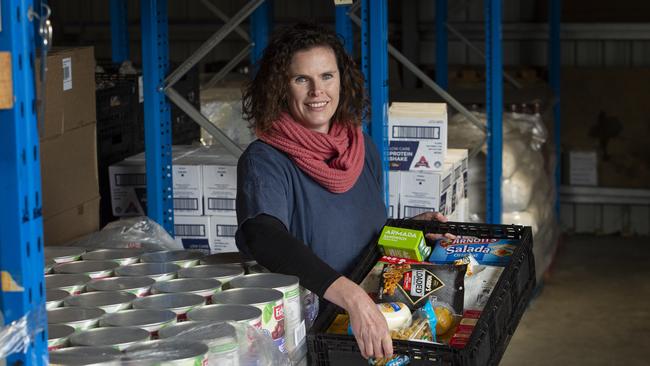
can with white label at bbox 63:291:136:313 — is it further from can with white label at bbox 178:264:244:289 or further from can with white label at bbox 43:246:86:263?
can with white label at bbox 43:246:86:263

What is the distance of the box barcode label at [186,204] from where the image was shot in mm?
4516

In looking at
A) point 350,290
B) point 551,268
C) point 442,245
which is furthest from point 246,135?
point 551,268

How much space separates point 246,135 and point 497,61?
5.57 feet

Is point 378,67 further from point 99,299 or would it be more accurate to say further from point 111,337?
point 111,337

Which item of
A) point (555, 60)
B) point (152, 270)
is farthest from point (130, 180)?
point (555, 60)

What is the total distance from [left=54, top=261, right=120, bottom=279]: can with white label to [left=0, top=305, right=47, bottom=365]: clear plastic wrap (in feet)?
2.99

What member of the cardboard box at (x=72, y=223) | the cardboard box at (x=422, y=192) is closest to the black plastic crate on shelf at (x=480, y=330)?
the cardboard box at (x=72, y=223)

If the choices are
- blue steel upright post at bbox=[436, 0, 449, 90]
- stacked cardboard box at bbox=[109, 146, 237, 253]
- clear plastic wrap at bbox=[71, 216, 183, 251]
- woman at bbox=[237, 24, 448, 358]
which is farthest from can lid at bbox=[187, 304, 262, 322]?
blue steel upright post at bbox=[436, 0, 449, 90]

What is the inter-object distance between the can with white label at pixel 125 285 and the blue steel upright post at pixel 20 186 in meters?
0.74

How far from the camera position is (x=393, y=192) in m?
5.19

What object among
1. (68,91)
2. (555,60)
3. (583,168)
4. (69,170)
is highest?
(555,60)

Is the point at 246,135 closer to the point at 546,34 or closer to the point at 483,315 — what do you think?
the point at 483,315

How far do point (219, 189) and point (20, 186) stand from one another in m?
2.67

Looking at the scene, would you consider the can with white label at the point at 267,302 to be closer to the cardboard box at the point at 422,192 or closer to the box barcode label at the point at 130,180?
the box barcode label at the point at 130,180
